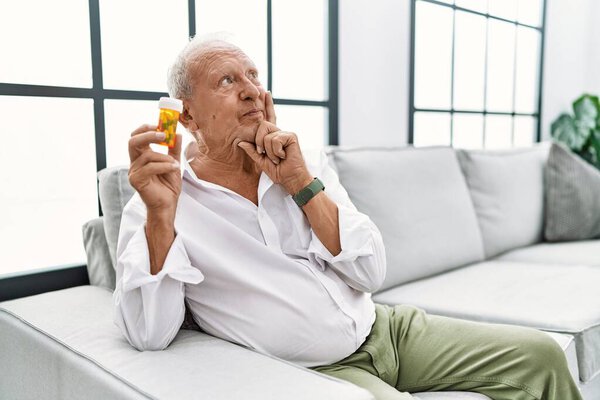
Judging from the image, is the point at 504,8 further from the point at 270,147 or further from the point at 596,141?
the point at 270,147

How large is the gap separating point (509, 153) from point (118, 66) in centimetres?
194

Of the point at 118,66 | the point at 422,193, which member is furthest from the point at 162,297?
the point at 422,193

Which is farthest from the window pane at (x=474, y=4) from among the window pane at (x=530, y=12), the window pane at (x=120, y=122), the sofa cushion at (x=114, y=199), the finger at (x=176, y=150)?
the finger at (x=176, y=150)

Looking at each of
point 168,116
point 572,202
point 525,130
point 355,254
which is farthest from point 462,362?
point 525,130

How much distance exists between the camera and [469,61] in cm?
372

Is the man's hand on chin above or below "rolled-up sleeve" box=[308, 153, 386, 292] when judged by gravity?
above

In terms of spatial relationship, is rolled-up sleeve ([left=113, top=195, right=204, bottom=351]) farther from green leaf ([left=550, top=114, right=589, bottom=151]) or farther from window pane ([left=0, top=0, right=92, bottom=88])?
green leaf ([left=550, top=114, right=589, bottom=151])

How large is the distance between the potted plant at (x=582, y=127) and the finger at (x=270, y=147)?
348 centimetres

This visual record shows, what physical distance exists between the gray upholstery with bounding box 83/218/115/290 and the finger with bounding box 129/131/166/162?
0.61m

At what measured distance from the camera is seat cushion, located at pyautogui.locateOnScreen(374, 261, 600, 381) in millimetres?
1717

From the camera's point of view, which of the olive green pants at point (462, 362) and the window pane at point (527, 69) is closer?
the olive green pants at point (462, 362)

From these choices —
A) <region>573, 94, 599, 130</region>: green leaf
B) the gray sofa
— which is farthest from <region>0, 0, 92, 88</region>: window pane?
<region>573, 94, 599, 130</region>: green leaf

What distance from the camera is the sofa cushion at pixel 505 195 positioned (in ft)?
8.96

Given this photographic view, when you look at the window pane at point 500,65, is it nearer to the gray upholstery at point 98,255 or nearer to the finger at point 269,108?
the finger at point 269,108
